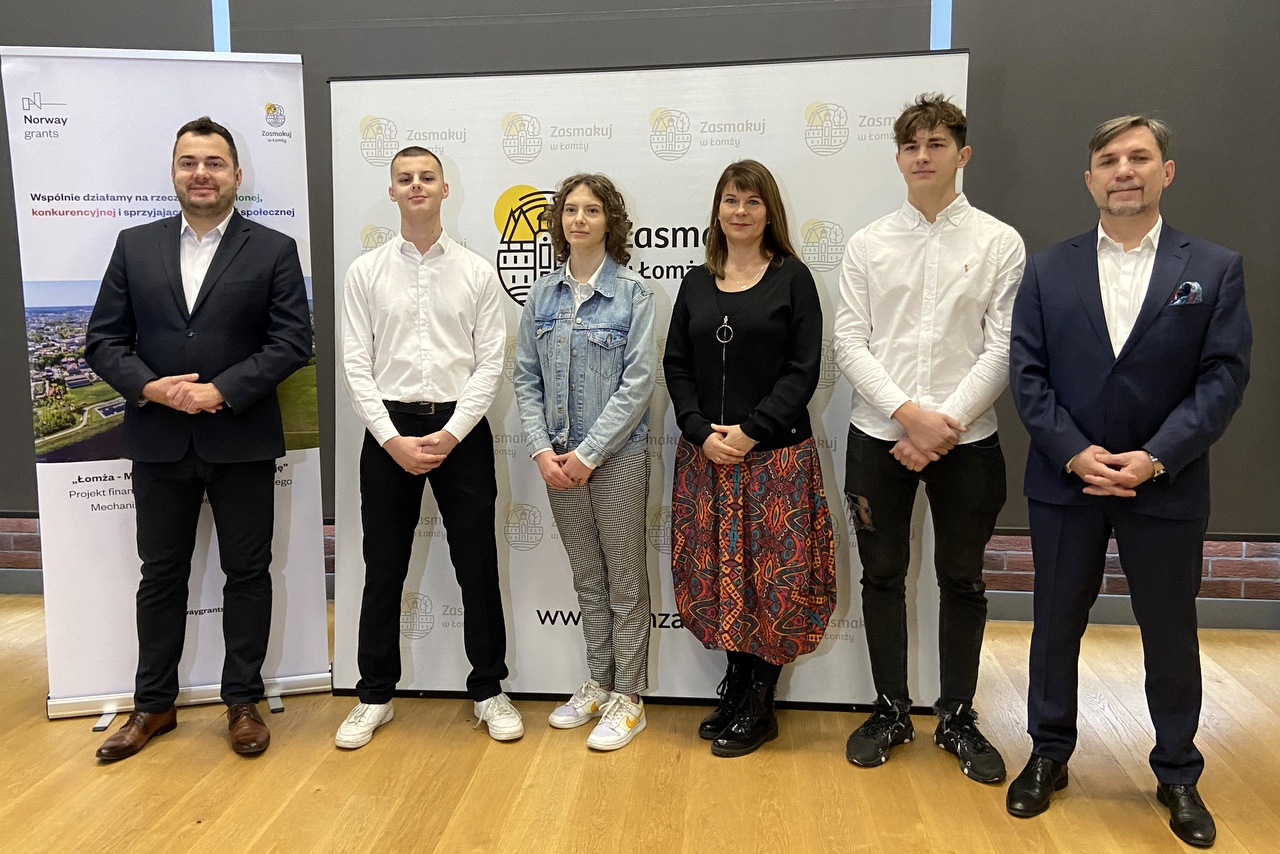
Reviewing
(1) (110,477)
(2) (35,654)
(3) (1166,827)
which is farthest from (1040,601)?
(2) (35,654)

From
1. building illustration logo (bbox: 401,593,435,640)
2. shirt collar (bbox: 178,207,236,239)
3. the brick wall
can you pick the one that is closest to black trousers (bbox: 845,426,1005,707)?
the brick wall

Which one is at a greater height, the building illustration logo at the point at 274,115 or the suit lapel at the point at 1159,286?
the building illustration logo at the point at 274,115

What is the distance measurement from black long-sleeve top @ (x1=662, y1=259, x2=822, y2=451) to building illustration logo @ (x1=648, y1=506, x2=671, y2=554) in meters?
0.48

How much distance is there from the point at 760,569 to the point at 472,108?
6.12 feet

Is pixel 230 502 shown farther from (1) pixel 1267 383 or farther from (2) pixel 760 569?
(1) pixel 1267 383

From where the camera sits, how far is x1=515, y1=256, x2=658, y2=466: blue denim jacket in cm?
276

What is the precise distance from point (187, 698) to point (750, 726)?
2.02 m

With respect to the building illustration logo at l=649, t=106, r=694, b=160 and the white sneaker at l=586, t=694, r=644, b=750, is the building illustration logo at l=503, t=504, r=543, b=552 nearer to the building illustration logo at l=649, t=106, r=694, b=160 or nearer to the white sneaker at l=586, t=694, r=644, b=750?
the white sneaker at l=586, t=694, r=644, b=750

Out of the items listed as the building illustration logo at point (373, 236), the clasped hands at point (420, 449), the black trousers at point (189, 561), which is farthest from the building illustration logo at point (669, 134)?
the black trousers at point (189, 561)

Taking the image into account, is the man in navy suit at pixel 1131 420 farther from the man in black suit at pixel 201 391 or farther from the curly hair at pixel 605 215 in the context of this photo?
the man in black suit at pixel 201 391

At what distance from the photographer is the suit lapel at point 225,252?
2812mm

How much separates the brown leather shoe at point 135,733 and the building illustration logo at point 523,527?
1270 millimetres

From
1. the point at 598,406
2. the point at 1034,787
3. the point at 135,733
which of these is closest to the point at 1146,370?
the point at 1034,787

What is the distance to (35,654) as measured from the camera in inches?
145
